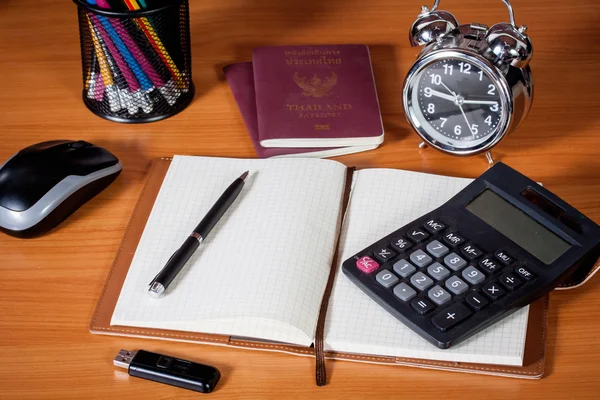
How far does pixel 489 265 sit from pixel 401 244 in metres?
0.09

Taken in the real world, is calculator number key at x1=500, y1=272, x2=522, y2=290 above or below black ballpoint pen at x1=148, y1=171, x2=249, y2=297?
below

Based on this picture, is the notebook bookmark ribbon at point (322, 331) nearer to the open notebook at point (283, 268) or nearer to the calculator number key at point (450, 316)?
the open notebook at point (283, 268)

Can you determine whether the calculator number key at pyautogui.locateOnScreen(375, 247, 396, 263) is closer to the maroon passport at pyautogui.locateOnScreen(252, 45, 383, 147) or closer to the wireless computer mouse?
the maroon passport at pyautogui.locateOnScreen(252, 45, 383, 147)

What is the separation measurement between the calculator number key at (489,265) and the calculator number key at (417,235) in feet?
0.22

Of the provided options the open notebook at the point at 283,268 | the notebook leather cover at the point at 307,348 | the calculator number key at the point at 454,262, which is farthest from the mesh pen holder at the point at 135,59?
the calculator number key at the point at 454,262

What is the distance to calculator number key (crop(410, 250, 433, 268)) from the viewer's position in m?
0.81

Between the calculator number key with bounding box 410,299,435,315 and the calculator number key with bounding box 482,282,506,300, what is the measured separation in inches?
2.3

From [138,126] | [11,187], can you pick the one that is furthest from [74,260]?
[138,126]

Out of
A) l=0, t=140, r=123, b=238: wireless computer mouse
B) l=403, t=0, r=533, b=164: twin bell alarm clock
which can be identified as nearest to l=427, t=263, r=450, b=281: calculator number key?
l=403, t=0, r=533, b=164: twin bell alarm clock

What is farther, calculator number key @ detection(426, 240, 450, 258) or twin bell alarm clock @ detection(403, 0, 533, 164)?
twin bell alarm clock @ detection(403, 0, 533, 164)

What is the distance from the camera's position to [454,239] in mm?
835

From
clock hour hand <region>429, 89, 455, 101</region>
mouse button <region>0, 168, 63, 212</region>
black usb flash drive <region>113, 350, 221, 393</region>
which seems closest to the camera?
black usb flash drive <region>113, 350, 221, 393</region>

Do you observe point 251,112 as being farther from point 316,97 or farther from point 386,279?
point 386,279

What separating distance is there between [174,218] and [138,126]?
8.8 inches
